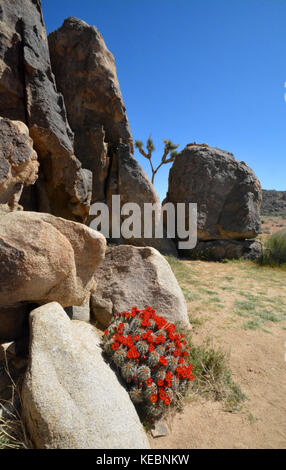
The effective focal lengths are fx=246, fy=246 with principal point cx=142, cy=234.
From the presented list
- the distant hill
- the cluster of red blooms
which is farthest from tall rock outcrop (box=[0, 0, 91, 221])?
the distant hill

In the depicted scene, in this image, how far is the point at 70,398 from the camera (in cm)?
195

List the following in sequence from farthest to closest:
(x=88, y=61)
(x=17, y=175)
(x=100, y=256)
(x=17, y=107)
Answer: (x=88, y=61)
(x=17, y=107)
(x=17, y=175)
(x=100, y=256)

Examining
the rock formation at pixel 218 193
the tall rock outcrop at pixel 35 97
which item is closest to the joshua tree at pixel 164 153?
the rock formation at pixel 218 193

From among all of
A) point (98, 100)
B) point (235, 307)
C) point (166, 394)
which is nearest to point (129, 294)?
point (166, 394)

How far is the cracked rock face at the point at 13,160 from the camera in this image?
3257 mm

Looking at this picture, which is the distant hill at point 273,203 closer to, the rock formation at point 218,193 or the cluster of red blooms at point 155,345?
the rock formation at point 218,193

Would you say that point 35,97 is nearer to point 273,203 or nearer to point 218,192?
point 218,192

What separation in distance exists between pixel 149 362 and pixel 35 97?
5680 millimetres

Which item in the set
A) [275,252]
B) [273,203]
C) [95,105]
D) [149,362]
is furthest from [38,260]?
[273,203]

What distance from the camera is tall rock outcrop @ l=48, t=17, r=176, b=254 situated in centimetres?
793

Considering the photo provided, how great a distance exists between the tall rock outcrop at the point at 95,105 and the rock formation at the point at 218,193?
2.76 m

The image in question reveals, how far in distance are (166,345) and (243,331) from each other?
221 cm
